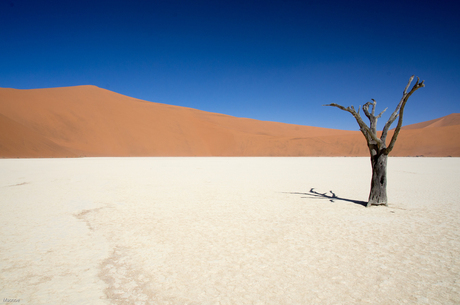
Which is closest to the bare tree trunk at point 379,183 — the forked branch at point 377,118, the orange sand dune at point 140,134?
the forked branch at point 377,118

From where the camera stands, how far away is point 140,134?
1848 inches

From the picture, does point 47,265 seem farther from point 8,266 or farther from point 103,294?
point 103,294

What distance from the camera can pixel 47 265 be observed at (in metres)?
3.25

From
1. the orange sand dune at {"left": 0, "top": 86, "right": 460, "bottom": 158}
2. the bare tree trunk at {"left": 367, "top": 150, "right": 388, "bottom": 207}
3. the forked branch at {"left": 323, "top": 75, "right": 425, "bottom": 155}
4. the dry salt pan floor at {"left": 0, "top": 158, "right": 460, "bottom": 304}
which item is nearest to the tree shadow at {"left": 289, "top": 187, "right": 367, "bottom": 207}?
the bare tree trunk at {"left": 367, "top": 150, "right": 388, "bottom": 207}

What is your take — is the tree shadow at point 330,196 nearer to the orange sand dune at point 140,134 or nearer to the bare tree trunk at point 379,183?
the bare tree trunk at point 379,183

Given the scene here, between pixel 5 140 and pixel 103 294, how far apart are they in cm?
3340

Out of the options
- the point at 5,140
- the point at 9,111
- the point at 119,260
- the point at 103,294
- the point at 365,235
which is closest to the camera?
the point at 103,294

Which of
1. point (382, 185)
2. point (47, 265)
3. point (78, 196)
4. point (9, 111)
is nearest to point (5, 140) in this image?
point (9, 111)

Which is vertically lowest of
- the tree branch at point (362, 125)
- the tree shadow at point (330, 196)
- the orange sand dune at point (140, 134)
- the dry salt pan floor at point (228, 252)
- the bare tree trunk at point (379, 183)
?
the dry salt pan floor at point (228, 252)

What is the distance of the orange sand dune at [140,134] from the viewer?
40.8 meters

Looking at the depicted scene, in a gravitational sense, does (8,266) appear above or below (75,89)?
below

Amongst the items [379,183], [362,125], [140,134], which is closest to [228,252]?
[379,183]

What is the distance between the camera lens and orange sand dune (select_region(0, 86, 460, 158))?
134 ft

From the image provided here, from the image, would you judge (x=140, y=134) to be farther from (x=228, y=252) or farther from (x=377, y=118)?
(x=228, y=252)
